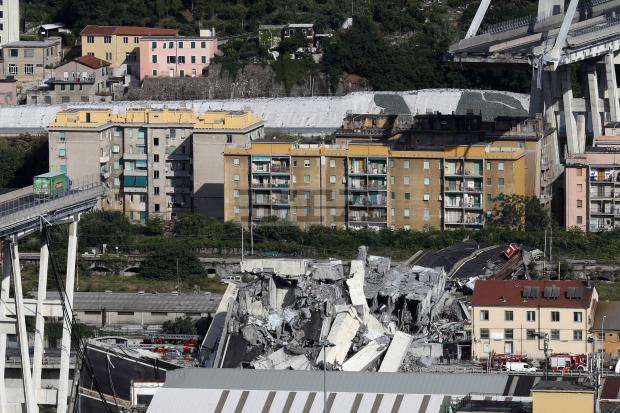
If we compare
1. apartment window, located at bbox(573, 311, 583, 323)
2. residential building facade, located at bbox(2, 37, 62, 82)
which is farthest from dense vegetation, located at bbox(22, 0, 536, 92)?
apartment window, located at bbox(573, 311, 583, 323)

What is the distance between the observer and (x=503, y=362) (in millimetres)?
41188

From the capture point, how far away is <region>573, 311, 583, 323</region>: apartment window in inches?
1654

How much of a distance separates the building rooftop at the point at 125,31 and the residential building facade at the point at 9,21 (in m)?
2.01

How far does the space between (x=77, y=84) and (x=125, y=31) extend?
2.90m

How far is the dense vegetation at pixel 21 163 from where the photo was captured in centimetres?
6269

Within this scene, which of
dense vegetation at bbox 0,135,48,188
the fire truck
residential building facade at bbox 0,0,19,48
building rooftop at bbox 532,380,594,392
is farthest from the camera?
residential building facade at bbox 0,0,19,48

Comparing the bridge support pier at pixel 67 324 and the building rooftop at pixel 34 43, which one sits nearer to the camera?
the bridge support pier at pixel 67 324

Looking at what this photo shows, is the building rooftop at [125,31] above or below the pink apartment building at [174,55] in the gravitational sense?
above

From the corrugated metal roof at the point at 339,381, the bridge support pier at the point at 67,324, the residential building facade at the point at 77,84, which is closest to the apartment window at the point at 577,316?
the corrugated metal roof at the point at 339,381

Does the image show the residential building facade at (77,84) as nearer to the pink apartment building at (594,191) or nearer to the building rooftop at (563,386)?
the pink apartment building at (594,191)

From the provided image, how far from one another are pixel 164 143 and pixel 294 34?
15605 millimetres

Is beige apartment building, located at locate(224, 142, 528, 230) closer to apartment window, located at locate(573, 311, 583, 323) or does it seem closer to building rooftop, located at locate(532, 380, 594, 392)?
apartment window, located at locate(573, 311, 583, 323)

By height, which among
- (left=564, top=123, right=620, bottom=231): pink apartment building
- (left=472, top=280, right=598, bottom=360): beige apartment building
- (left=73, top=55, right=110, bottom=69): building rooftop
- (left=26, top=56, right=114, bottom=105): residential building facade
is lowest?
(left=472, top=280, right=598, bottom=360): beige apartment building

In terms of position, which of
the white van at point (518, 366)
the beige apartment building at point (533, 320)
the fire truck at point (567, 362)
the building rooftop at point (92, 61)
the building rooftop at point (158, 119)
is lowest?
the white van at point (518, 366)
